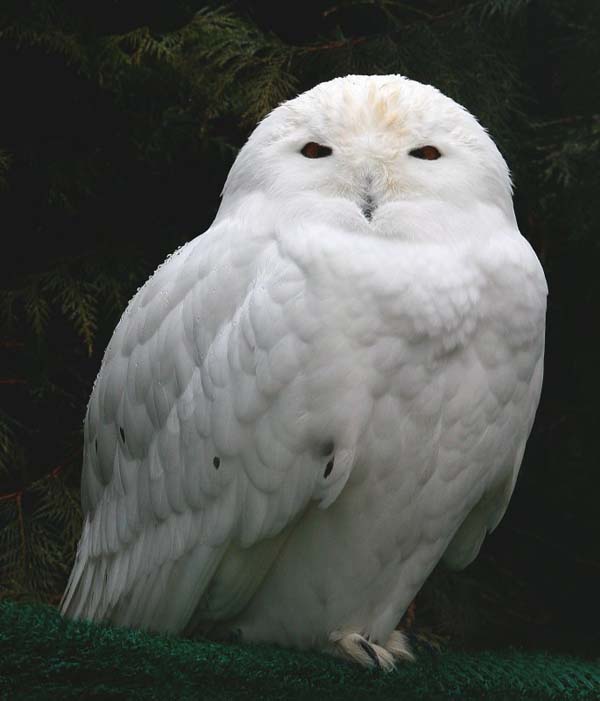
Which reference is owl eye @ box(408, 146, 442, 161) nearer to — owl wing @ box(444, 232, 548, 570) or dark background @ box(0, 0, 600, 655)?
owl wing @ box(444, 232, 548, 570)

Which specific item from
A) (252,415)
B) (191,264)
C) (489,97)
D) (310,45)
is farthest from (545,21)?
(252,415)

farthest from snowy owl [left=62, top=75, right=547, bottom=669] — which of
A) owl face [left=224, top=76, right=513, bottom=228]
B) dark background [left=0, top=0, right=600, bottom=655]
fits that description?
dark background [left=0, top=0, right=600, bottom=655]

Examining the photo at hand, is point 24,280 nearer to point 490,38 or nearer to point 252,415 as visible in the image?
point 252,415

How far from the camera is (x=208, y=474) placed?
2092mm

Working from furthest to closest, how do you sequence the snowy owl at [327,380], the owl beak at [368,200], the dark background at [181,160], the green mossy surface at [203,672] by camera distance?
the dark background at [181,160] → the owl beak at [368,200] → the snowy owl at [327,380] → the green mossy surface at [203,672]

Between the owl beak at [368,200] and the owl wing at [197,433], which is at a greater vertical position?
the owl beak at [368,200]

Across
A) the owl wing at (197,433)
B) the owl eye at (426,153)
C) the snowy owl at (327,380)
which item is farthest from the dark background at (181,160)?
the owl eye at (426,153)

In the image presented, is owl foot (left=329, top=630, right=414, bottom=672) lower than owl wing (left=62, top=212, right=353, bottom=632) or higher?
lower

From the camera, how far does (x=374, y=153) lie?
2.09 metres

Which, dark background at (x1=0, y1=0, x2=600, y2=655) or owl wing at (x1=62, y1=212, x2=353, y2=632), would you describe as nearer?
owl wing at (x1=62, y1=212, x2=353, y2=632)

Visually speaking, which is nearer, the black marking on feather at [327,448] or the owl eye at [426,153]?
the black marking on feather at [327,448]

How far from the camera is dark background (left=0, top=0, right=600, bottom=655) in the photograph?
3031 mm

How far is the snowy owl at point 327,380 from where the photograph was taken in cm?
198

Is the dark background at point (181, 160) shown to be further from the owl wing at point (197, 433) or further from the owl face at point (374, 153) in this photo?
the owl face at point (374, 153)
